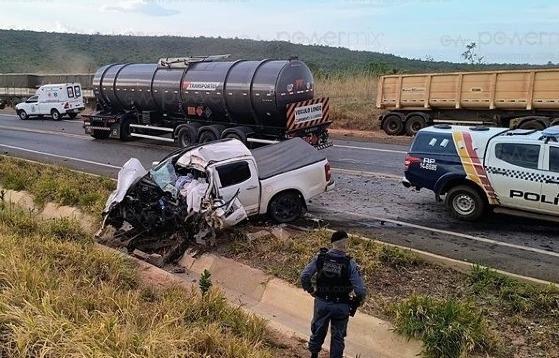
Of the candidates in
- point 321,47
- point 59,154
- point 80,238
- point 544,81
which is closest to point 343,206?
point 80,238

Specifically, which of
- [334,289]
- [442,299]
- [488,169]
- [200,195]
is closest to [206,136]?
[200,195]

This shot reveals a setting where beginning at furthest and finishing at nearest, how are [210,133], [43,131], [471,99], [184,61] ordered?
[43,131] → [471,99] → [184,61] → [210,133]

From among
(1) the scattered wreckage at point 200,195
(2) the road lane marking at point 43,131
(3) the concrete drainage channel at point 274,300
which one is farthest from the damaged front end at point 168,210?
(2) the road lane marking at point 43,131

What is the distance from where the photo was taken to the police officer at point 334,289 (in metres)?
5.78

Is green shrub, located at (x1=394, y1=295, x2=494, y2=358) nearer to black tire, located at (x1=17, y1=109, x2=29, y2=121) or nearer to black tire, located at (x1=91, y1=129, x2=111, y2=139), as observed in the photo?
black tire, located at (x1=91, y1=129, x2=111, y2=139)

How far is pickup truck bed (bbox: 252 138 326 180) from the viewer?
11227mm

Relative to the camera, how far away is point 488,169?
10.7 meters

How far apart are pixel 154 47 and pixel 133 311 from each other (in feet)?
323

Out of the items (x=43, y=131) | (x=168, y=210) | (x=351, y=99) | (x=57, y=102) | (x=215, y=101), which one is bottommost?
(x=43, y=131)

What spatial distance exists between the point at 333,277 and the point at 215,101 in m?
13.7

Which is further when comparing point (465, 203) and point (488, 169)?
point (465, 203)

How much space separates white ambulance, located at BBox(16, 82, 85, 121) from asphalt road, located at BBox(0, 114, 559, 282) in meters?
12.3

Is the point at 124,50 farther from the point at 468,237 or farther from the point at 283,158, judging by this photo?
the point at 468,237

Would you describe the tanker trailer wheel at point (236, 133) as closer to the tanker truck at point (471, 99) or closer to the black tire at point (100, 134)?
the black tire at point (100, 134)
